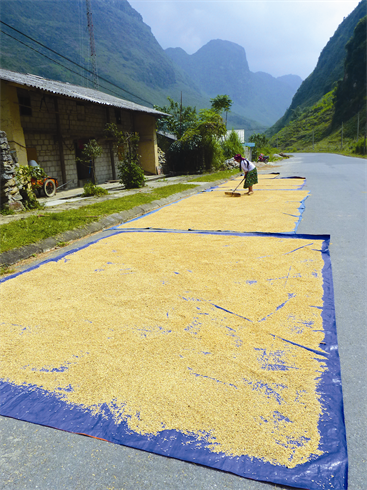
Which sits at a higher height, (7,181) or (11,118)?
(11,118)

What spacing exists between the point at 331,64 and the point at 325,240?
342 feet

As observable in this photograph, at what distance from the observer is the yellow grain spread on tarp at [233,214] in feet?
20.1

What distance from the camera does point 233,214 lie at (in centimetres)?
728

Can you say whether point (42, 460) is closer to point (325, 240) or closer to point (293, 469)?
point (293, 469)

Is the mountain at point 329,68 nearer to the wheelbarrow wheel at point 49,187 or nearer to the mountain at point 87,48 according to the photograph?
the mountain at point 87,48

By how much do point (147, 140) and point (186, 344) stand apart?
1747 cm

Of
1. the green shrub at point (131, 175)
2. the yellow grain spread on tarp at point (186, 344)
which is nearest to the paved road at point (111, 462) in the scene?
the yellow grain spread on tarp at point (186, 344)

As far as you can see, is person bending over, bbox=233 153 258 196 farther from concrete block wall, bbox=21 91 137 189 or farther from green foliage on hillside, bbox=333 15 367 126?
green foliage on hillside, bbox=333 15 367 126

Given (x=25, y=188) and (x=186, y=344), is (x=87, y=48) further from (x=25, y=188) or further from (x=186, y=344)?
(x=186, y=344)

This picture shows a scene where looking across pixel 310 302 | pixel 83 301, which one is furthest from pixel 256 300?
pixel 83 301

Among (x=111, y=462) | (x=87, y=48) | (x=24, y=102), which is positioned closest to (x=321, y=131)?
(x=24, y=102)

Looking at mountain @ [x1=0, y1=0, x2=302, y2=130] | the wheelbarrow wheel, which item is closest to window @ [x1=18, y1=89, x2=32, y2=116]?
the wheelbarrow wheel

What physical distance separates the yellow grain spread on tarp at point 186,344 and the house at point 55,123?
8290mm

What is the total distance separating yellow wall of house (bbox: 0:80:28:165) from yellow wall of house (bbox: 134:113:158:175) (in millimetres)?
8291
